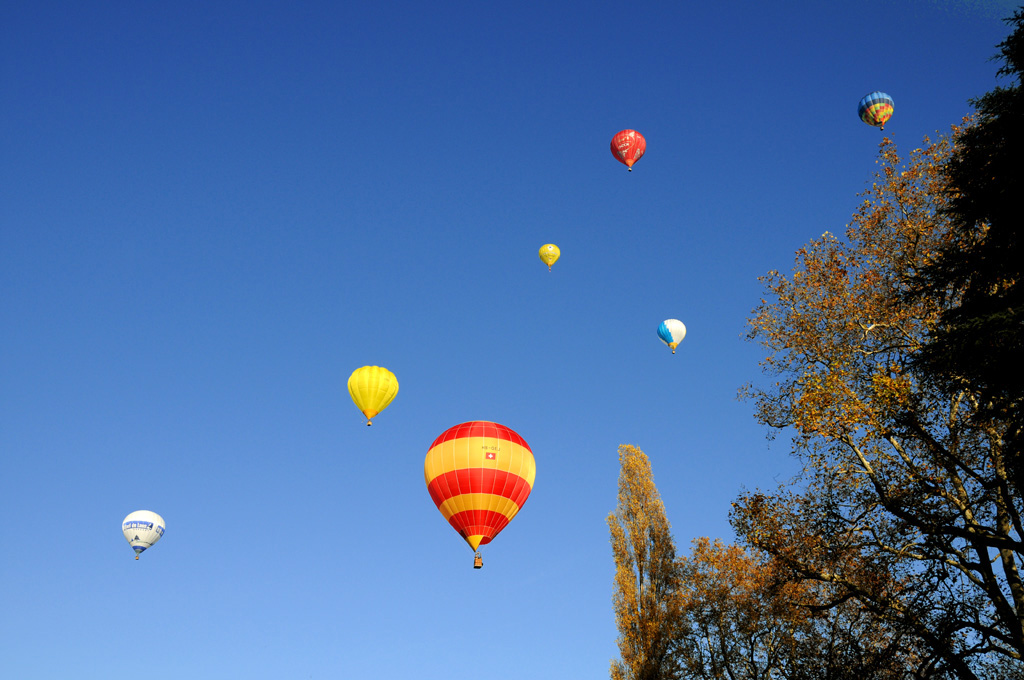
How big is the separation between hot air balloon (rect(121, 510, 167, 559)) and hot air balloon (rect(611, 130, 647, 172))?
43.9 m

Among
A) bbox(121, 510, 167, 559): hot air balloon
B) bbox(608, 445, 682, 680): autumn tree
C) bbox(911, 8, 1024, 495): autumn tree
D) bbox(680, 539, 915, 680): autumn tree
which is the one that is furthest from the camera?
bbox(121, 510, 167, 559): hot air balloon

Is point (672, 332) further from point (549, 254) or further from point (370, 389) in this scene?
A: point (370, 389)

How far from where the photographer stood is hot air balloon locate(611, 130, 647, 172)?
46.0 meters

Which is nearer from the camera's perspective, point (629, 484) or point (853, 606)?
point (853, 606)

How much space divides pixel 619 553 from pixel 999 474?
1871cm

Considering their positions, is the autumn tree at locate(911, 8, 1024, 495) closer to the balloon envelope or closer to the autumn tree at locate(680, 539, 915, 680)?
the autumn tree at locate(680, 539, 915, 680)

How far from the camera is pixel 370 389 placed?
40625 millimetres

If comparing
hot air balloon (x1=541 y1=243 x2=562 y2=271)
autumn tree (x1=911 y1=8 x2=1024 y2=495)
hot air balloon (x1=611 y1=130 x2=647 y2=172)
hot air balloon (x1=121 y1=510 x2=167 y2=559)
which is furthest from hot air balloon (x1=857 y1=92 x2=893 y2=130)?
hot air balloon (x1=121 y1=510 x2=167 y2=559)

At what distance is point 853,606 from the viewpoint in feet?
61.3

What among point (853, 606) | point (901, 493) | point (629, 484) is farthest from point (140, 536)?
point (901, 493)

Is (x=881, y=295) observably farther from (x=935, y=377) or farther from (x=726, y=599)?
(x=726, y=599)

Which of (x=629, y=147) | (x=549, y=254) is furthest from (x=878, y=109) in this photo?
(x=549, y=254)

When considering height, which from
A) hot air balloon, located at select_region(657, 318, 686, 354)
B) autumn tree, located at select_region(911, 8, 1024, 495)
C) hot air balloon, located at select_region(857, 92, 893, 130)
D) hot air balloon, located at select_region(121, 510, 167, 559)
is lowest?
autumn tree, located at select_region(911, 8, 1024, 495)

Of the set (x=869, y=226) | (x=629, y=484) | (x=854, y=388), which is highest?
(x=629, y=484)
